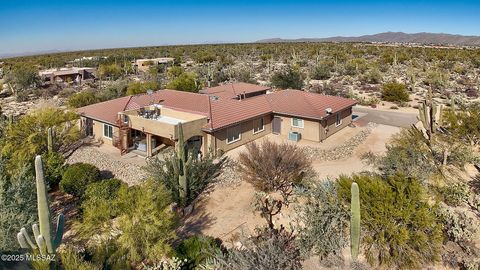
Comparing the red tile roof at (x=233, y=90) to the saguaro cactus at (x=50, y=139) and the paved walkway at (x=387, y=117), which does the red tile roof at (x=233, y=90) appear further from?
the saguaro cactus at (x=50, y=139)

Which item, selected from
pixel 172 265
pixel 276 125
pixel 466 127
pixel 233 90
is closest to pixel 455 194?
pixel 466 127

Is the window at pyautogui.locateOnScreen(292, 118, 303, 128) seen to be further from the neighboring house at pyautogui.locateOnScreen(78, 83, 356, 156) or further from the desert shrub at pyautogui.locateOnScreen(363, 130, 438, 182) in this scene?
the desert shrub at pyautogui.locateOnScreen(363, 130, 438, 182)

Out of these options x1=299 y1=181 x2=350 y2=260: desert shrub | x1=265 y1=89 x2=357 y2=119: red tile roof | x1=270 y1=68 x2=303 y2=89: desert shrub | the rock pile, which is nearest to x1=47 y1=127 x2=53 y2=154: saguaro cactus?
x1=265 y1=89 x2=357 y2=119: red tile roof

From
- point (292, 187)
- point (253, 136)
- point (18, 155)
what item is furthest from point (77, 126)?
point (292, 187)

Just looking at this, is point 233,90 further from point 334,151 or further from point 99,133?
point 334,151

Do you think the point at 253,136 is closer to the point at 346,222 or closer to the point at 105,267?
the point at 346,222
